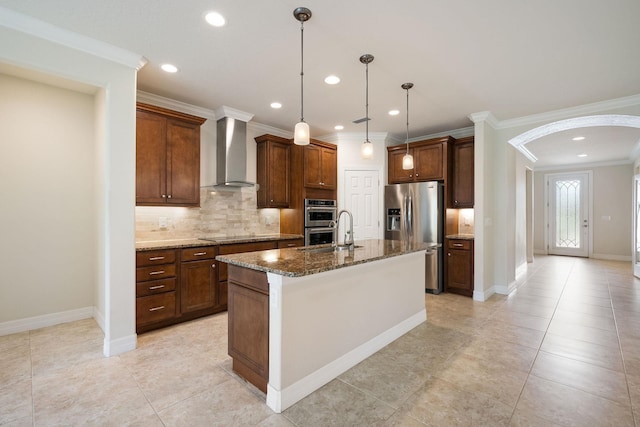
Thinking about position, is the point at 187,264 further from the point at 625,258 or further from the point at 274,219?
the point at 625,258

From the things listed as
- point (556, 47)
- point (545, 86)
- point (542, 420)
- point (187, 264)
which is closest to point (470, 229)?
point (545, 86)

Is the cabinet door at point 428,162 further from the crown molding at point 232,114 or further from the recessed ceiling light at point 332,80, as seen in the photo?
the crown molding at point 232,114

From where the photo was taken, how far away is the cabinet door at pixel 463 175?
478 centimetres

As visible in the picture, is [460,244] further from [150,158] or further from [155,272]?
[150,158]

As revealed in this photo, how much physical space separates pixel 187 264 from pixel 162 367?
1.18 meters

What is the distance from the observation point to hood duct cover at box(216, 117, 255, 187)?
13.7ft

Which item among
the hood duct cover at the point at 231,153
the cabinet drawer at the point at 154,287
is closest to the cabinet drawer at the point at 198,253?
the cabinet drawer at the point at 154,287

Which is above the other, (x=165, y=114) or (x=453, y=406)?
(x=165, y=114)

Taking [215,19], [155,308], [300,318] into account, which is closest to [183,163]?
[155,308]

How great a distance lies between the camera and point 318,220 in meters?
4.96

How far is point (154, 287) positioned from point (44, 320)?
4.33ft

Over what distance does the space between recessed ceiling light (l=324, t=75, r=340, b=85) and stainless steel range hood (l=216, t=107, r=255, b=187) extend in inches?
61.7

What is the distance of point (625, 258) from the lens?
7895mm

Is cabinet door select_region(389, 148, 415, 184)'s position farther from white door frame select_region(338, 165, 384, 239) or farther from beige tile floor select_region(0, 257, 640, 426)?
beige tile floor select_region(0, 257, 640, 426)
